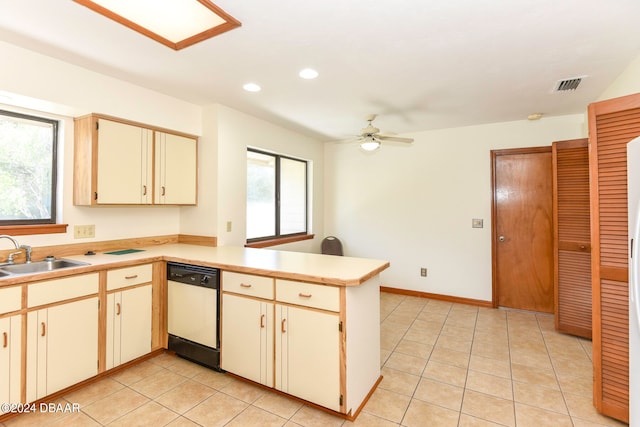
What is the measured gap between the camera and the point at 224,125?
340 cm

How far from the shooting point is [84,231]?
107 inches

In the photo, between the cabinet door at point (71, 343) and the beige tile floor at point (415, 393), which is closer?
the beige tile floor at point (415, 393)

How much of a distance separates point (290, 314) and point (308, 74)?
189 cm

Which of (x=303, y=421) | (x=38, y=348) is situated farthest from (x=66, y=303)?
(x=303, y=421)

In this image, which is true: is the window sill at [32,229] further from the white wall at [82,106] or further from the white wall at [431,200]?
the white wall at [431,200]

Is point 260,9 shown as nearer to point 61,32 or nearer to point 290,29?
point 290,29

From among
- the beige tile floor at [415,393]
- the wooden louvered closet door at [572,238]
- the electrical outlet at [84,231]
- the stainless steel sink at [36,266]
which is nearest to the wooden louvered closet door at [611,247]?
the beige tile floor at [415,393]

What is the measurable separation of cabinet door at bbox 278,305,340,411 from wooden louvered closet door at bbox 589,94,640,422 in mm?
1617

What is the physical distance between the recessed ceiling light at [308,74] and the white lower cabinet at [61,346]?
2336mm

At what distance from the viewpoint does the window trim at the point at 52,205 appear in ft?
7.64

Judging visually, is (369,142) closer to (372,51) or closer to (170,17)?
(372,51)

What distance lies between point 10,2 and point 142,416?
2.49 m

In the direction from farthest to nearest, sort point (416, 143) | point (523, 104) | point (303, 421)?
point (416, 143)
point (523, 104)
point (303, 421)

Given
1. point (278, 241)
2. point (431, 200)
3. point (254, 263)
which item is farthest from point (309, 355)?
point (431, 200)
